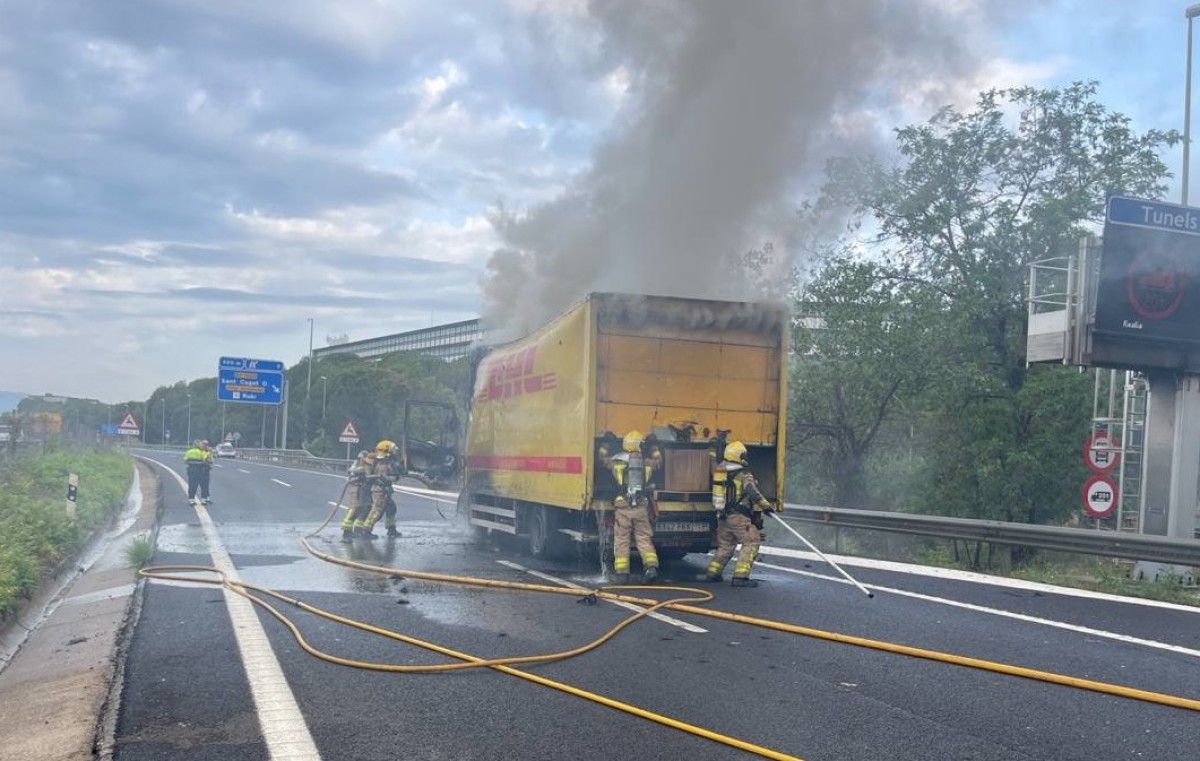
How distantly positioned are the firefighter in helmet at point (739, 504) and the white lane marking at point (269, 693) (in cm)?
475

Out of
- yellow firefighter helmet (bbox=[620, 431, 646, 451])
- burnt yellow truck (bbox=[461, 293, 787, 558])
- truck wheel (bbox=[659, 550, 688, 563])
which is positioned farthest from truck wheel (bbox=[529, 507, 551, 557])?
yellow firefighter helmet (bbox=[620, 431, 646, 451])

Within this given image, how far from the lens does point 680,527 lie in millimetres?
12453

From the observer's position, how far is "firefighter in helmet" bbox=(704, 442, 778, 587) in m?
11.7

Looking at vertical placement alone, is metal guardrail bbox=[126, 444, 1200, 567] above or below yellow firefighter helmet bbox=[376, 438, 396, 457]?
below

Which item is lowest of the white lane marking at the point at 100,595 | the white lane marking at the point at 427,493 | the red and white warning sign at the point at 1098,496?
the white lane marking at the point at 427,493

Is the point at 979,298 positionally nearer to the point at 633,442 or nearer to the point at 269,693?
the point at 633,442

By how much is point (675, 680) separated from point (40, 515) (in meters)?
12.4

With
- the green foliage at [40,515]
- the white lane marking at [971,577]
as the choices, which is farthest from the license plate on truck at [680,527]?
the green foliage at [40,515]

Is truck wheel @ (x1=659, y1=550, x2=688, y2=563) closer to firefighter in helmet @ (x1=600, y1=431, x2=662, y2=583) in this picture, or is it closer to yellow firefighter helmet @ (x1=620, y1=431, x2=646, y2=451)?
firefighter in helmet @ (x1=600, y1=431, x2=662, y2=583)

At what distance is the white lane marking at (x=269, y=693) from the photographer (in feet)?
18.2

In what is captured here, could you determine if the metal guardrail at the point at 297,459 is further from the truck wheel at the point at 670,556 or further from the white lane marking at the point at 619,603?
the white lane marking at the point at 619,603

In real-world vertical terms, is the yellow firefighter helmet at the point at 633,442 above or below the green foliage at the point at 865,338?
below

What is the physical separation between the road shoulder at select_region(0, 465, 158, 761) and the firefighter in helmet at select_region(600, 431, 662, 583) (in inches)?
188

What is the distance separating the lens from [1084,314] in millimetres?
15844
